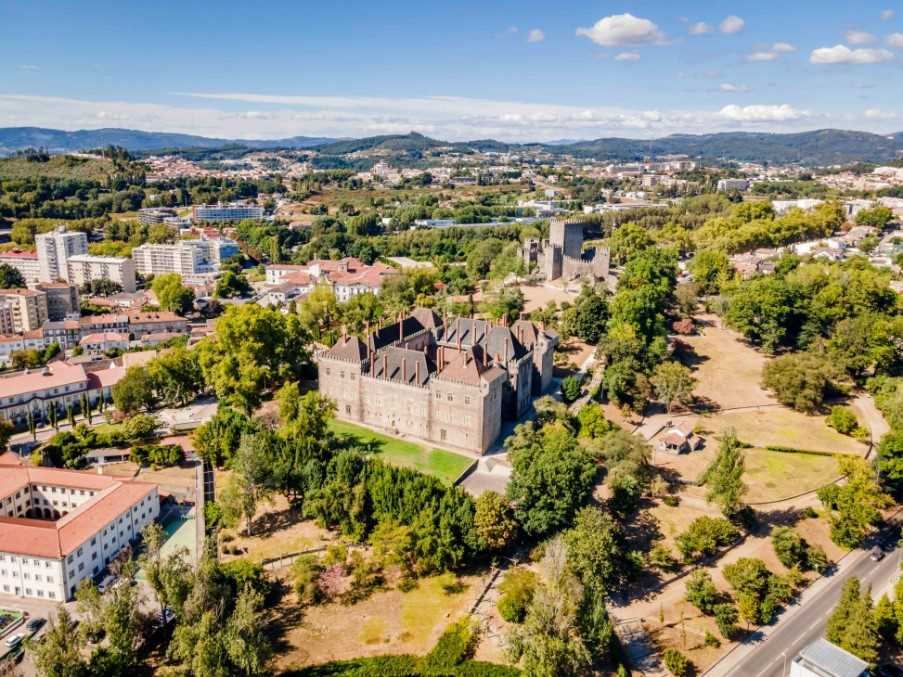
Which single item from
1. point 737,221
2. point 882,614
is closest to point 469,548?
point 882,614

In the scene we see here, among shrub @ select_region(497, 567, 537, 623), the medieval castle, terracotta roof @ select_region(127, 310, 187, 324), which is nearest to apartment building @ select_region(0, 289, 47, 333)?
terracotta roof @ select_region(127, 310, 187, 324)

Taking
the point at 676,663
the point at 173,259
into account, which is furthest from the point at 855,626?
the point at 173,259

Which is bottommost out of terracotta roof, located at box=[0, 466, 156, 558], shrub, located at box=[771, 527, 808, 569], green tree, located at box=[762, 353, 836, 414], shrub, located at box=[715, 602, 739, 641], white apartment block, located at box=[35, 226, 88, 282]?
shrub, located at box=[715, 602, 739, 641]

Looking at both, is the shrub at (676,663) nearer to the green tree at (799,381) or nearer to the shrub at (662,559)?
the shrub at (662,559)

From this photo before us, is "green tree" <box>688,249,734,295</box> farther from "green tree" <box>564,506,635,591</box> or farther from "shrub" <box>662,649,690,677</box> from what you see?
"shrub" <box>662,649,690,677</box>

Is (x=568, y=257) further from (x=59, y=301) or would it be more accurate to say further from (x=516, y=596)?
(x=59, y=301)

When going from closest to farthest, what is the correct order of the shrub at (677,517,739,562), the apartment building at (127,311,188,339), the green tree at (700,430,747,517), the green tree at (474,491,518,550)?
the green tree at (474,491,518,550) < the shrub at (677,517,739,562) < the green tree at (700,430,747,517) < the apartment building at (127,311,188,339)
